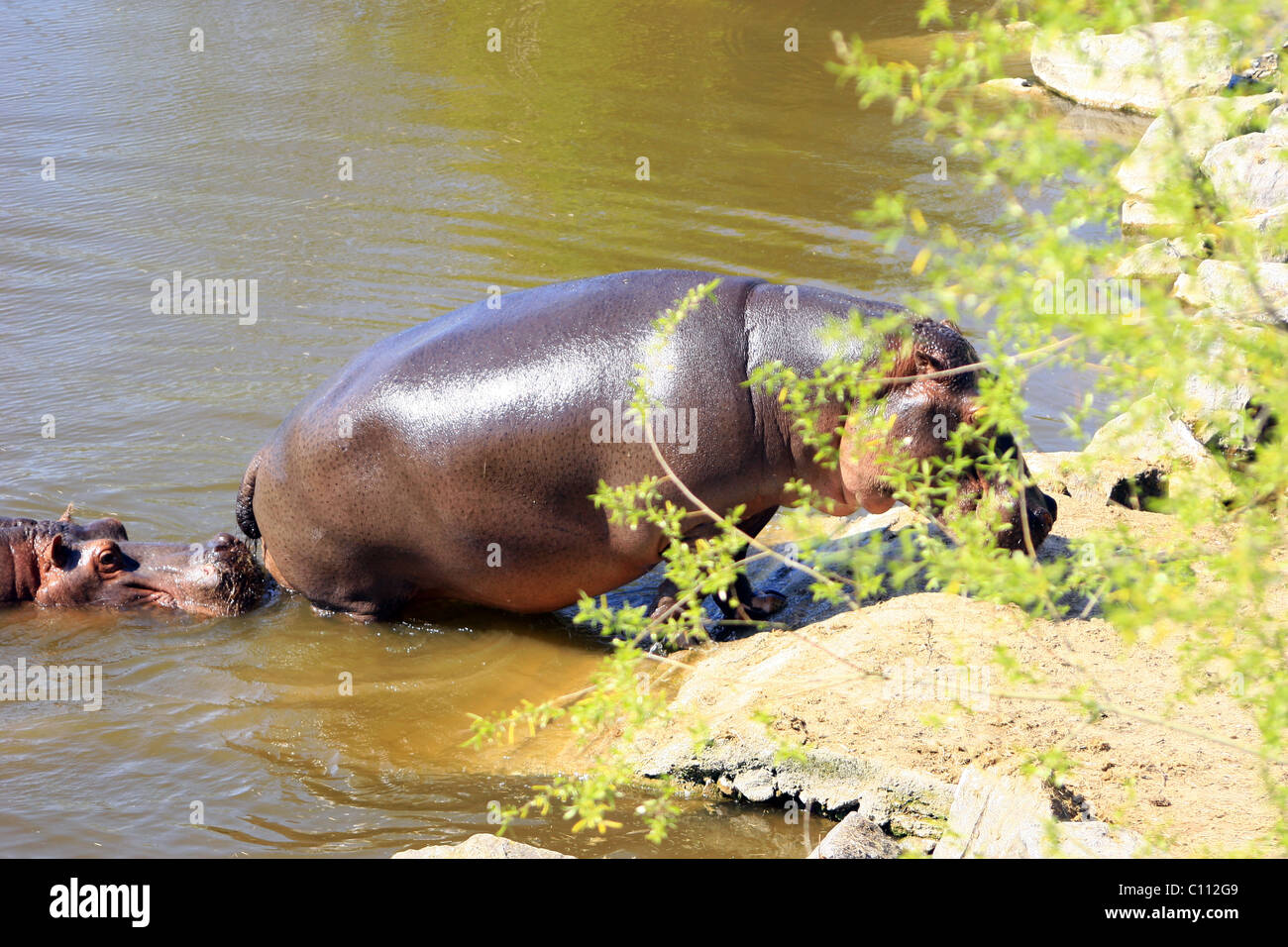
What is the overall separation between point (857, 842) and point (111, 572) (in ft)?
13.9

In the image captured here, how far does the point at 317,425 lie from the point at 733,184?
7323 mm

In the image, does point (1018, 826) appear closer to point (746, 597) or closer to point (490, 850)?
point (490, 850)

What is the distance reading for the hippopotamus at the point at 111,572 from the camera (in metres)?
6.39

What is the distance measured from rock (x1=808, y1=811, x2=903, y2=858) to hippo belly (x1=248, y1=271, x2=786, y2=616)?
181 centimetres

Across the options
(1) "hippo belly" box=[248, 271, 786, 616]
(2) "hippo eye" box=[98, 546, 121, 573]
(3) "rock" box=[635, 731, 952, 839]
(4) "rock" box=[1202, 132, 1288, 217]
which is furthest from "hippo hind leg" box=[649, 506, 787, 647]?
(4) "rock" box=[1202, 132, 1288, 217]

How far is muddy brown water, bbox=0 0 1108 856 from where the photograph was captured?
5203 millimetres

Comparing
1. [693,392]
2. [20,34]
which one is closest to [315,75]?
[20,34]

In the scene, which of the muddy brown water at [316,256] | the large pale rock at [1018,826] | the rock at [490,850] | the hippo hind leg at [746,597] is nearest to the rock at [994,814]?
the large pale rock at [1018,826]

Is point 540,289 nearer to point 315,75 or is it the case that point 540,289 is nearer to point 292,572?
point 292,572

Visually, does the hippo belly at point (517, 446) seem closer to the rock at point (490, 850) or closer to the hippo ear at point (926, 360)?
the hippo ear at point (926, 360)

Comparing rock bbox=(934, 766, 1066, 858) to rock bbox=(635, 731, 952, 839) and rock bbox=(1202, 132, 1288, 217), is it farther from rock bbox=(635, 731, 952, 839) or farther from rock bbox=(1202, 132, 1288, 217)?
rock bbox=(1202, 132, 1288, 217)

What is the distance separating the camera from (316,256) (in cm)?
1055

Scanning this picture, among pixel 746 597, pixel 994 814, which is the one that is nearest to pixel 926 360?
pixel 746 597

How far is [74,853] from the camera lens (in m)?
Answer: 4.61
